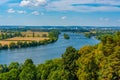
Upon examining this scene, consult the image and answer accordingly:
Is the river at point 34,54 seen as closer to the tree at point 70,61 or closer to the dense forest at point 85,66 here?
the dense forest at point 85,66

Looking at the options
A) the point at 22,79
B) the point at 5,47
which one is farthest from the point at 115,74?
the point at 5,47

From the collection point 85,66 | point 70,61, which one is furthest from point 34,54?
point 85,66

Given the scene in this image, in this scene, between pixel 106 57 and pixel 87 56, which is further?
pixel 87 56

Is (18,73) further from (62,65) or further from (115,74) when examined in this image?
(115,74)

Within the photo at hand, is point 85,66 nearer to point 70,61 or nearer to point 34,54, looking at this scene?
point 70,61

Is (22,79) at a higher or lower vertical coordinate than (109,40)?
lower

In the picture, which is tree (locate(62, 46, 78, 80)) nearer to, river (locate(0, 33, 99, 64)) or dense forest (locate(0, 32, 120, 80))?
dense forest (locate(0, 32, 120, 80))

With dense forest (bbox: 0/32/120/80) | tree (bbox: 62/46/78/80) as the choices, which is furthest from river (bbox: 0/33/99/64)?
tree (bbox: 62/46/78/80)

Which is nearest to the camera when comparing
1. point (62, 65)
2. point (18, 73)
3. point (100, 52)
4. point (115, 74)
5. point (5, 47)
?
point (115, 74)

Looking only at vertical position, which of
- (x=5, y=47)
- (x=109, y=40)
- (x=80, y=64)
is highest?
(x=109, y=40)
